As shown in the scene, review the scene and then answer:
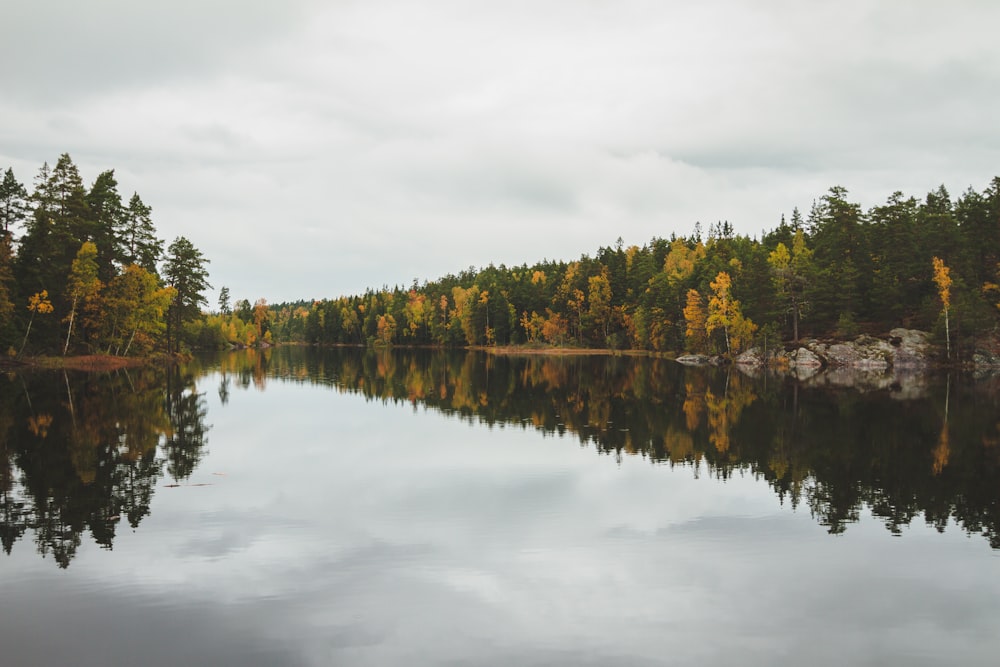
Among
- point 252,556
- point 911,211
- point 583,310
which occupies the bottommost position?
point 252,556

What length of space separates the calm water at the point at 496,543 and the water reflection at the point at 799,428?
0.63ft

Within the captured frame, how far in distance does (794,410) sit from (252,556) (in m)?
33.7

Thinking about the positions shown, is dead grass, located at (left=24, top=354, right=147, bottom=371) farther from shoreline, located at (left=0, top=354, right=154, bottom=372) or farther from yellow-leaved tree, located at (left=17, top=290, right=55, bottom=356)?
yellow-leaved tree, located at (left=17, top=290, right=55, bottom=356)

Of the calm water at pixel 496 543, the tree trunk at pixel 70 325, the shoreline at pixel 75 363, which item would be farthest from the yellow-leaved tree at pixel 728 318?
the tree trunk at pixel 70 325

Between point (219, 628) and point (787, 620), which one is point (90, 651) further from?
point (787, 620)

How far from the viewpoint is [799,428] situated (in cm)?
3142

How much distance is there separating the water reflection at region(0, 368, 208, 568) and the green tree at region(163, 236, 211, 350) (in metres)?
47.0

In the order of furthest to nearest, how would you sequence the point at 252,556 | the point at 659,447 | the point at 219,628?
the point at 659,447
the point at 252,556
the point at 219,628

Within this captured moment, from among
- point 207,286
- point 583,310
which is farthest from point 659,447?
point 583,310

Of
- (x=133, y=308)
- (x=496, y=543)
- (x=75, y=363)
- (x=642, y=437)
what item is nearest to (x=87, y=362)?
(x=75, y=363)

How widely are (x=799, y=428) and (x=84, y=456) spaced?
100 ft

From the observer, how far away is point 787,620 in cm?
1086

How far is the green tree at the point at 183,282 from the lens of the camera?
90000 mm

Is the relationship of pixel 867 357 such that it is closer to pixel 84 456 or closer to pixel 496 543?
pixel 496 543
